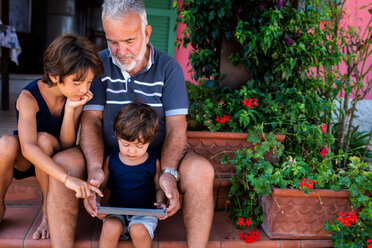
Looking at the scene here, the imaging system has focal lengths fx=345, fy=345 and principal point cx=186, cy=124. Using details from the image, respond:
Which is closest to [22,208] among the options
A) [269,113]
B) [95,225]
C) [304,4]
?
[95,225]

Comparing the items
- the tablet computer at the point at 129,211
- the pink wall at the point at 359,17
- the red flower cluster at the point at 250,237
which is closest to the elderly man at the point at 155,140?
the tablet computer at the point at 129,211

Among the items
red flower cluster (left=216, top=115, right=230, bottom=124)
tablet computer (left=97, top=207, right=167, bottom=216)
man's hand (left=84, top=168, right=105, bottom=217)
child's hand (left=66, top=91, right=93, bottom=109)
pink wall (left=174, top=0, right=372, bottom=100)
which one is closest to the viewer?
tablet computer (left=97, top=207, right=167, bottom=216)

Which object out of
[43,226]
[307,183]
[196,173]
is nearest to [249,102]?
[307,183]

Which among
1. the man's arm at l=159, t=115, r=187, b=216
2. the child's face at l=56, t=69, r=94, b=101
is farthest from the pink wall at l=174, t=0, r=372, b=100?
the child's face at l=56, t=69, r=94, b=101

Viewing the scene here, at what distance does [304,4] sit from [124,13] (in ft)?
5.14

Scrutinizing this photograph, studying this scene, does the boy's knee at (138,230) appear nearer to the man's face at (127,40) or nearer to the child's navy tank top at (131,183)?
the child's navy tank top at (131,183)

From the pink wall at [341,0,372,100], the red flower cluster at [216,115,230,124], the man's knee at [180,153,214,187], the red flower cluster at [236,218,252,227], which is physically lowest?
the red flower cluster at [236,218,252,227]

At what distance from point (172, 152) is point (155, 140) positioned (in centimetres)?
20

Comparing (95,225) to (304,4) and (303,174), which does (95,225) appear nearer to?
(303,174)

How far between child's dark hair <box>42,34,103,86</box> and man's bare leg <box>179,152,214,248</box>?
0.74 meters

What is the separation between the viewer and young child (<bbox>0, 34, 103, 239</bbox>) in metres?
1.74

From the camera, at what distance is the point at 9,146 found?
179 centimetres

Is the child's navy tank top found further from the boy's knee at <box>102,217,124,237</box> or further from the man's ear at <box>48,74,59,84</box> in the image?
the man's ear at <box>48,74,59,84</box>

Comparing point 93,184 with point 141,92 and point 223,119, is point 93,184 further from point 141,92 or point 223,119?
point 223,119
